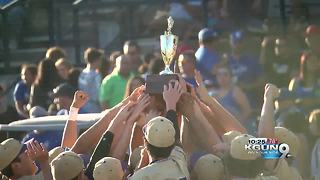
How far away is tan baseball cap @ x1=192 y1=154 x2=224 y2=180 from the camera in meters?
6.94

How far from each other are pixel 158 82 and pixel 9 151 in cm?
108

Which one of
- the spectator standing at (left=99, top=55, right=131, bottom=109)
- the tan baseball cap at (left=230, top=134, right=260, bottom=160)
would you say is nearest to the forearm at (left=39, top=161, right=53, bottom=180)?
the tan baseball cap at (left=230, top=134, right=260, bottom=160)

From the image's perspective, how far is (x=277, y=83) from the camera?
13992mm

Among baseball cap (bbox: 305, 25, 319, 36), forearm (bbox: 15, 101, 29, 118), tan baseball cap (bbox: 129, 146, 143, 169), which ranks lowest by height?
forearm (bbox: 15, 101, 29, 118)

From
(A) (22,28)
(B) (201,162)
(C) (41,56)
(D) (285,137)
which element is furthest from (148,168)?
(A) (22,28)

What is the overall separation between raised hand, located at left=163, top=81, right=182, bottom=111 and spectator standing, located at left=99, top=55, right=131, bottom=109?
16.2 ft

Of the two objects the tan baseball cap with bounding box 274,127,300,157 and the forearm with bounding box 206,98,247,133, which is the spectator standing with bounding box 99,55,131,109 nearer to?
the forearm with bounding box 206,98,247,133

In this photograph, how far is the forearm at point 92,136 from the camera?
772 cm

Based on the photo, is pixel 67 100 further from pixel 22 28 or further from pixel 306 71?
pixel 22 28

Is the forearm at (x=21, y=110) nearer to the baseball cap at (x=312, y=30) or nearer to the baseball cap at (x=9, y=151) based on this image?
the baseball cap at (x=312, y=30)

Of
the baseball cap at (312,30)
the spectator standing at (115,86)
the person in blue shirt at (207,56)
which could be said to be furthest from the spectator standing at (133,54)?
the baseball cap at (312,30)

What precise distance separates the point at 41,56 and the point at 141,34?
4.94 feet

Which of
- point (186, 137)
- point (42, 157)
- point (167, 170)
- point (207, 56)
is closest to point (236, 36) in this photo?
point (207, 56)

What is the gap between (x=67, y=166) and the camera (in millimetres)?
7004
